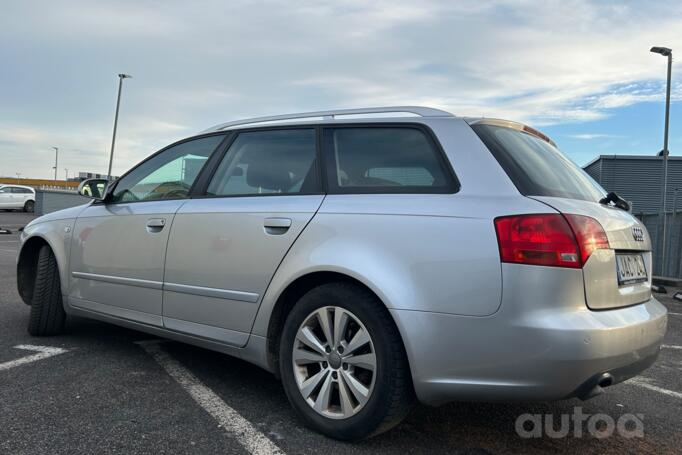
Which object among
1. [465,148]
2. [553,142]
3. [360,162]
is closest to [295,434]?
[360,162]

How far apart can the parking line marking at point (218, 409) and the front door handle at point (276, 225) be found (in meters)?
0.98

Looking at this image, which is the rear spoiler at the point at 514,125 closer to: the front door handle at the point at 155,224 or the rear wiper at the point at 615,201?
the rear wiper at the point at 615,201

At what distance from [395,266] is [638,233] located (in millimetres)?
1262

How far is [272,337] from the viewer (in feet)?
9.90

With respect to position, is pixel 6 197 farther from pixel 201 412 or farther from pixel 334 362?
pixel 334 362

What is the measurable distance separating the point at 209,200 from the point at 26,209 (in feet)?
110

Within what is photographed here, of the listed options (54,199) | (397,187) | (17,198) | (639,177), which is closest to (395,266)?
(397,187)

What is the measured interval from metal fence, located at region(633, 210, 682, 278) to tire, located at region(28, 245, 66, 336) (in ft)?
36.8

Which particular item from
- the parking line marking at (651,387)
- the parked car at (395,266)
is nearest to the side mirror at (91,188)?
the parked car at (395,266)

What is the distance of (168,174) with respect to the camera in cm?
390

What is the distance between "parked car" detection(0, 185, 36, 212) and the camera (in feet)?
102

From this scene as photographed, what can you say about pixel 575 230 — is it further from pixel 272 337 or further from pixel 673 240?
pixel 673 240

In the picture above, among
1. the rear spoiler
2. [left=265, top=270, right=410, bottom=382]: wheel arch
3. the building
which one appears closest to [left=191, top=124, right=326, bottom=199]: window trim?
[left=265, top=270, right=410, bottom=382]: wheel arch

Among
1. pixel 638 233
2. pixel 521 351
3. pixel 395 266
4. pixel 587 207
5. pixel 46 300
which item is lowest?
pixel 46 300
